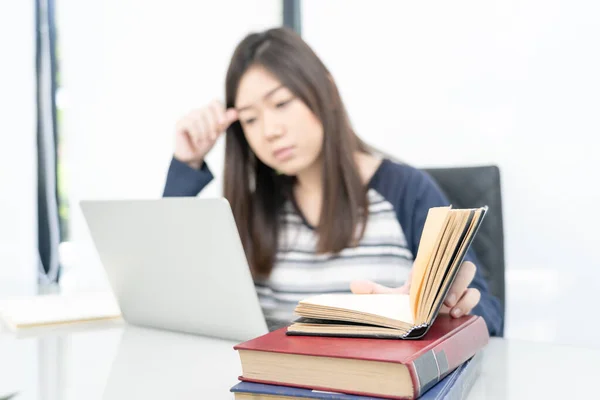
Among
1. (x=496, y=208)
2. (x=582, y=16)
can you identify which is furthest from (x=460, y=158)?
(x=496, y=208)

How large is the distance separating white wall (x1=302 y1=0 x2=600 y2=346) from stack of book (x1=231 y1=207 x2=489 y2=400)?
138 cm

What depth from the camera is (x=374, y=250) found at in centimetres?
125

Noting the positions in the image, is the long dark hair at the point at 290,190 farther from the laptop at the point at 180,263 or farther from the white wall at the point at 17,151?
the white wall at the point at 17,151

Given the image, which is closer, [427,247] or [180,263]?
[427,247]

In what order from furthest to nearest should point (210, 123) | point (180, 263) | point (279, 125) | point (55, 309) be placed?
point (210, 123)
point (279, 125)
point (55, 309)
point (180, 263)

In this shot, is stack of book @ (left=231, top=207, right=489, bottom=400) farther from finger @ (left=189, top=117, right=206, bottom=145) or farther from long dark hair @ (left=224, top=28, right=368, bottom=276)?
finger @ (left=189, top=117, right=206, bottom=145)

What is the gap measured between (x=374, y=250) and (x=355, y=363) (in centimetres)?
81

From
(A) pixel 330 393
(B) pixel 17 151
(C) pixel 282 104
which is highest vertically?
(C) pixel 282 104

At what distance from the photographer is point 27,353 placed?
76cm

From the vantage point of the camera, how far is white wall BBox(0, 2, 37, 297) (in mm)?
1813

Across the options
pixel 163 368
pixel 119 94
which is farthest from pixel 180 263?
pixel 119 94

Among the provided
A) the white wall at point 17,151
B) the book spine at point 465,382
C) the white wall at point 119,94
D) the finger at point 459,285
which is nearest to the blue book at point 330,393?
the book spine at point 465,382

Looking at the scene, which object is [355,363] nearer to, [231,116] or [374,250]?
[374,250]

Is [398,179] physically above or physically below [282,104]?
below
